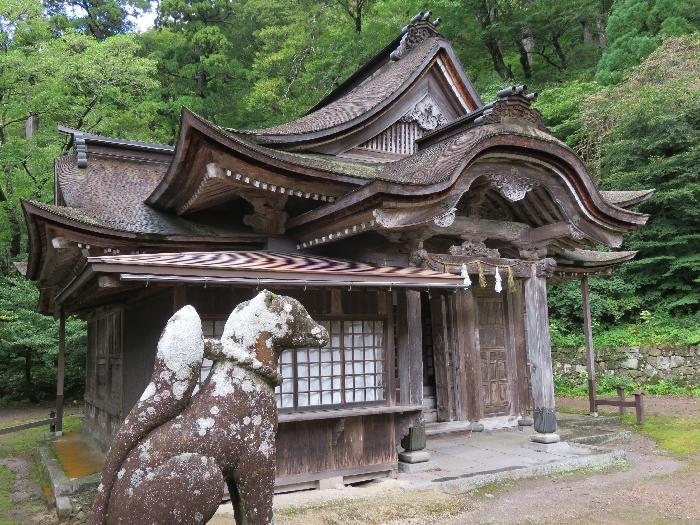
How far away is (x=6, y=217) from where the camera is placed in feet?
61.9

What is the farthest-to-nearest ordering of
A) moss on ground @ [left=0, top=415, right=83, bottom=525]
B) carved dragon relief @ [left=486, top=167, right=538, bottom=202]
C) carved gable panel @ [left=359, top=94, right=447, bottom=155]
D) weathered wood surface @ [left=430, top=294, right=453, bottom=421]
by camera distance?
carved gable panel @ [left=359, top=94, right=447, bottom=155] < weathered wood surface @ [left=430, top=294, right=453, bottom=421] < carved dragon relief @ [left=486, top=167, right=538, bottom=202] < moss on ground @ [left=0, top=415, right=83, bottom=525]

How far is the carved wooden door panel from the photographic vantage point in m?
9.76

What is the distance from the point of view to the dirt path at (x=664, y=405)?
1176 centimetres

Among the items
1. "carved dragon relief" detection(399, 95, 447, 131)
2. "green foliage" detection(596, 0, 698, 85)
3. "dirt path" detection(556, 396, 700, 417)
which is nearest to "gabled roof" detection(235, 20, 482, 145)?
"carved dragon relief" detection(399, 95, 447, 131)

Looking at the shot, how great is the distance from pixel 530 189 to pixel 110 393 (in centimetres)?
764

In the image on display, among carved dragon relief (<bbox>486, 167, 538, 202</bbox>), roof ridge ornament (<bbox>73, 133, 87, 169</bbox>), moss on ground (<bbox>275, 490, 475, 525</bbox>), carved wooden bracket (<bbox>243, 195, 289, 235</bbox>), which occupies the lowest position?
moss on ground (<bbox>275, 490, 475, 525</bbox>)

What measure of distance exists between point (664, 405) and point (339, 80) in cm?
1728

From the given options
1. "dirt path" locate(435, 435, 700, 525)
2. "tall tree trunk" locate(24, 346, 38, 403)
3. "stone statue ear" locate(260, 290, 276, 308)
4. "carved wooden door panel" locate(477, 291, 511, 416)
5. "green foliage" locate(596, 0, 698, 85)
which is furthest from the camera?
"green foliage" locate(596, 0, 698, 85)

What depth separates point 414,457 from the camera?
7.11 meters

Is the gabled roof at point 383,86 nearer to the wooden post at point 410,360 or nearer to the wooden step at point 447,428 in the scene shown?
the wooden post at point 410,360

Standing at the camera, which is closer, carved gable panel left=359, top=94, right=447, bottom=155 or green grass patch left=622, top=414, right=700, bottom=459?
green grass patch left=622, top=414, right=700, bottom=459

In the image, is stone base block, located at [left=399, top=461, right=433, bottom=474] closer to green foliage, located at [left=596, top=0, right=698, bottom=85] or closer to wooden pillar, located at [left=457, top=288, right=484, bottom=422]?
wooden pillar, located at [left=457, top=288, right=484, bottom=422]

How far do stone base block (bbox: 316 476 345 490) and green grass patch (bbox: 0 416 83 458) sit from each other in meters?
6.89

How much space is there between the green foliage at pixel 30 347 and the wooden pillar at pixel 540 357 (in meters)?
13.7
